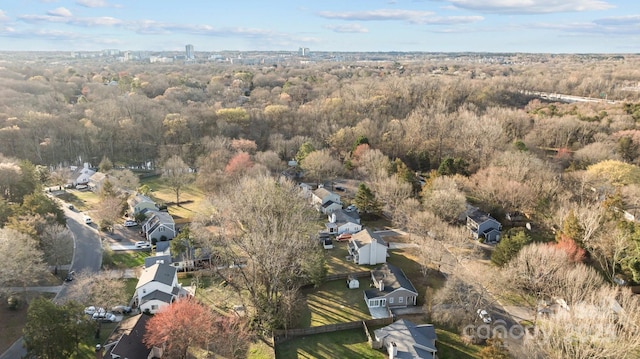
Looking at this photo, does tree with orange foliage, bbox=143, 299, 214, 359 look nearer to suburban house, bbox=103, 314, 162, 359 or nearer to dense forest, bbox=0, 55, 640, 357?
suburban house, bbox=103, 314, 162, 359

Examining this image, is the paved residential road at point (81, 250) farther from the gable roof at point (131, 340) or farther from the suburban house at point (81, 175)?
the suburban house at point (81, 175)

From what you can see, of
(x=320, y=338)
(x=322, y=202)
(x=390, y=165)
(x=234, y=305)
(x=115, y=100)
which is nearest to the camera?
(x=320, y=338)

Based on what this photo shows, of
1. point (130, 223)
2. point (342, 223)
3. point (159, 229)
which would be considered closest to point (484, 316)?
point (342, 223)

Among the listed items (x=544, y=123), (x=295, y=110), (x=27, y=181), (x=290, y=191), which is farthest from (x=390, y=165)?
(x=27, y=181)

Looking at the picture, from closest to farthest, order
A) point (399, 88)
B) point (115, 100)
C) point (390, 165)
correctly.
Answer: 1. point (390, 165)
2. point (115, 100)
3. point (399, 88)

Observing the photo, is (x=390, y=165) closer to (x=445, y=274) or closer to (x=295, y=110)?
(x=445, y=274)

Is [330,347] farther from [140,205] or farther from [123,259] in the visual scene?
[140,205]

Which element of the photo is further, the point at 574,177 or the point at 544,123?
the point at 544,123

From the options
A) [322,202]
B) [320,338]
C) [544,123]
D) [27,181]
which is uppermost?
[544,123]
